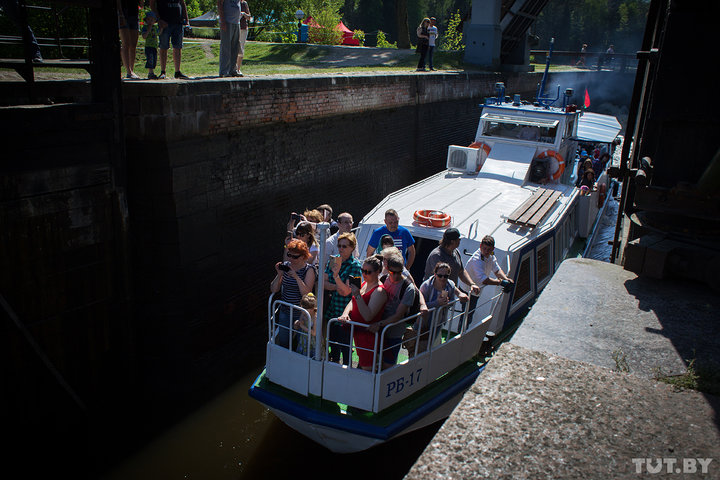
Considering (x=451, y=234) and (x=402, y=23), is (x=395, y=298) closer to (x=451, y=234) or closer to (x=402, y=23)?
(x=451, y=234)

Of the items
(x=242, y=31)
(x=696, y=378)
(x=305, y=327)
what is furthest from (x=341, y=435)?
(x=242, y=31)

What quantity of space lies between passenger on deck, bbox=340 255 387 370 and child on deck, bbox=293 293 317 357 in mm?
348

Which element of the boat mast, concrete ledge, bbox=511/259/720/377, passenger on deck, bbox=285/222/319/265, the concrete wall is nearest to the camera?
concrete ledge, bbox=511/259/720/377

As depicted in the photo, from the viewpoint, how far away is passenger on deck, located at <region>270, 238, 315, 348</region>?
6.25 metres

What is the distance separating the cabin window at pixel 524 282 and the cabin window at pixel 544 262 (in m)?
0.35

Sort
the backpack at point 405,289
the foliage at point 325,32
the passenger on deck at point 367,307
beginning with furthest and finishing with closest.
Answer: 1. the foliage at point 325,32
2. the backpack at point 405,289
3. the passenger on deck at point 367,307

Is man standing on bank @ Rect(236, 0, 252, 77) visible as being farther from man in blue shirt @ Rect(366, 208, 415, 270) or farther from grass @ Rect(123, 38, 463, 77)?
man in blue shirt @ Rect(366, 208, 415, 270)

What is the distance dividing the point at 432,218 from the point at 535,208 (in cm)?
204

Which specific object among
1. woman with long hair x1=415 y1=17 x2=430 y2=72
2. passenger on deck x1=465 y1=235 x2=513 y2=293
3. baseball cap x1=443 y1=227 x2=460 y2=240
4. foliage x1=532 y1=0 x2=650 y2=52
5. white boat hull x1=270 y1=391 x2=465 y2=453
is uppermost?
foliage x1=532 y1=0 x2=650 y2=52

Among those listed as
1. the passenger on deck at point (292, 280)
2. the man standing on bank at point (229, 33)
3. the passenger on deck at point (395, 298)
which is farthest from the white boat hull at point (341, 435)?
the man standing on bank at point (229, 33)

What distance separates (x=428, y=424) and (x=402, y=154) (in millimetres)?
9510

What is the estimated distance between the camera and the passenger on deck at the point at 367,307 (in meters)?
5.73

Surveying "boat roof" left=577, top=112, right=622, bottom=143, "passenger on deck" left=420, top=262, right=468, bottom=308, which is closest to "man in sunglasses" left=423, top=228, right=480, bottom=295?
"passenger on deck" left=420, top=262, right=468, bottom=308

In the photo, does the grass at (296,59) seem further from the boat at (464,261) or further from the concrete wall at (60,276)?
the concrete wall at (60,276)
